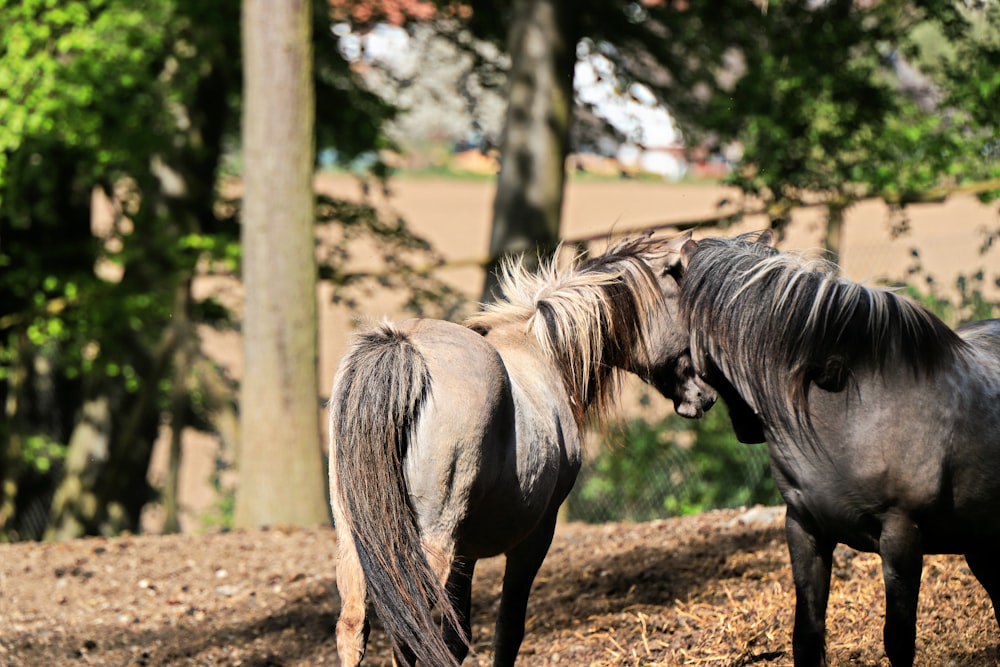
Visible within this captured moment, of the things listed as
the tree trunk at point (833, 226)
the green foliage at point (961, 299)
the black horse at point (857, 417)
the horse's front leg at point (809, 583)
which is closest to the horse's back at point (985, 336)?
the black horse at point (857, 417)

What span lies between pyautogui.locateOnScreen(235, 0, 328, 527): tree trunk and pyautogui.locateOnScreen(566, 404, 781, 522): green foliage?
9.66 ft

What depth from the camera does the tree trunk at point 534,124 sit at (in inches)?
381

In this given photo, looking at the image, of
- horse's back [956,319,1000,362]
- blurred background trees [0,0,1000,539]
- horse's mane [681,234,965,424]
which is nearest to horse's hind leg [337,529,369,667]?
horse's mane [681,234,965,424]

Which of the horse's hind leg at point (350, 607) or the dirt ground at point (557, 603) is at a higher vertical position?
the horse's hind leg at point (350, 607)

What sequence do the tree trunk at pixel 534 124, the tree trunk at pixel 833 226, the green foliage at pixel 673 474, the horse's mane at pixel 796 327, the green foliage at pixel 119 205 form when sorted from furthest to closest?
the green foliage at pixel 119 205 < the green foliage at pixel 673 474 < the tree trunk at pixel 534 124 < the tree trunk at pixel 833 226 < the horse's mane at pixel 796 327

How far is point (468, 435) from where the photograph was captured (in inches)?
147

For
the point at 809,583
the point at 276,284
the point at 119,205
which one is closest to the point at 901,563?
the point at 809,583

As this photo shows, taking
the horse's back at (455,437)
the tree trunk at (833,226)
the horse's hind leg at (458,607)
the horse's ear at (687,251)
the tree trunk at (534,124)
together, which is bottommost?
the horse's hind leg at (458,607)

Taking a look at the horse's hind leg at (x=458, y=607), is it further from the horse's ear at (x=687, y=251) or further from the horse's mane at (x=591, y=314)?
the horse's ear at (x=687, y=251)

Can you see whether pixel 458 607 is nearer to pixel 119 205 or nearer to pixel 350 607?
pixel 350 607

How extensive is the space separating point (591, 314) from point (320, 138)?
8457 millimetres

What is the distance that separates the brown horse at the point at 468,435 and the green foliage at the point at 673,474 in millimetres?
5214

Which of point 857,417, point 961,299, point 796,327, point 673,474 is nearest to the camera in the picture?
point 857,417

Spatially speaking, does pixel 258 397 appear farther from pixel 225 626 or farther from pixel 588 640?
pixel 588 640
